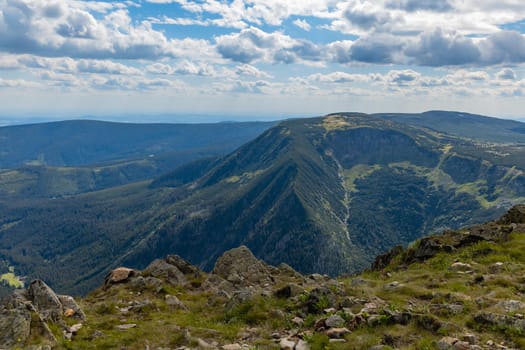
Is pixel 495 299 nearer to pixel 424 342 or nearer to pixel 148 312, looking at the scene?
pixel 424 342

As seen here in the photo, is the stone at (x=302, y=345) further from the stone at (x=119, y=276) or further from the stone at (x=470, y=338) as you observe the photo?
the stone at (x=119, y=276)

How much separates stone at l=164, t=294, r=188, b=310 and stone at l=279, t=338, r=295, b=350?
44.1 feet

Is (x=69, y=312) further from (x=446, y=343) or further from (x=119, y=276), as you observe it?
(x=446, y=343)

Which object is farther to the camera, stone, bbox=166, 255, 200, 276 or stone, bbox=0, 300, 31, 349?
stone, bbox=166, 255, 200, 276

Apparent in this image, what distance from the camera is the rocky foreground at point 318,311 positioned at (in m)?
18.8

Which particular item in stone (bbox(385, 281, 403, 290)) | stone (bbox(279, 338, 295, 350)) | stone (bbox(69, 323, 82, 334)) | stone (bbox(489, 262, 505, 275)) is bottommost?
stone (bbox(69, 323, 82, 334))

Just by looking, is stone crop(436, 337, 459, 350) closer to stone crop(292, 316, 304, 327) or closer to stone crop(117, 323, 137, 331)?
stone crop(292, 316, 304, 327)

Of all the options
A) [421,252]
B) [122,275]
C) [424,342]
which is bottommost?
[122,275]

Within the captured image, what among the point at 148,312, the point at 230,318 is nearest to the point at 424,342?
the point at 230,318

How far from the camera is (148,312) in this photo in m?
28.7

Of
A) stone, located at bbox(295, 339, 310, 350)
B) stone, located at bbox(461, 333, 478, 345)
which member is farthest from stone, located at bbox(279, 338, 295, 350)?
stone, located at bbox(461, 333, 478, 345)

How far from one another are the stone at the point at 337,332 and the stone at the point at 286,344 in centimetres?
195

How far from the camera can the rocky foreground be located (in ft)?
61.5

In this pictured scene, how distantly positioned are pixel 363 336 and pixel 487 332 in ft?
20.3
